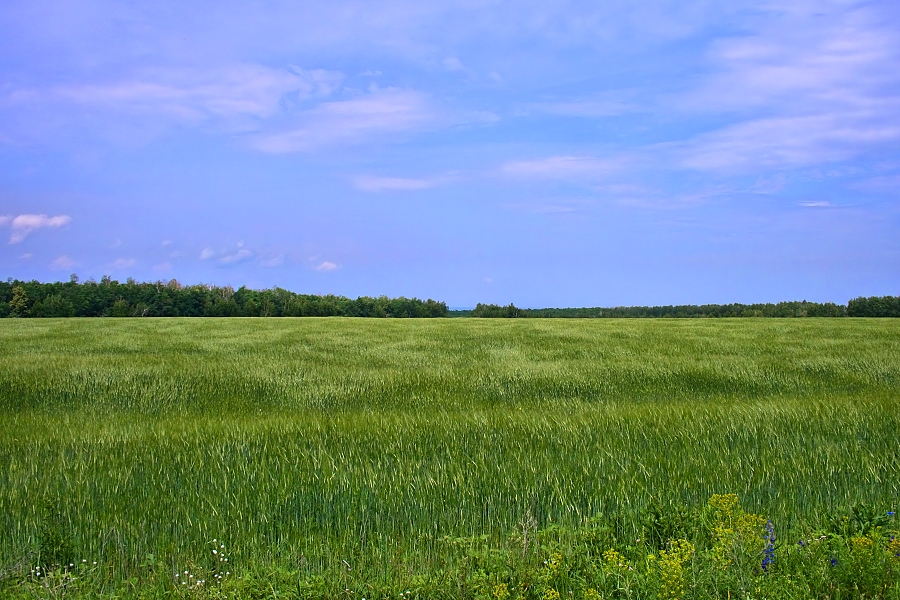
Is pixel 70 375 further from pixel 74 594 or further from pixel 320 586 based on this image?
pixel 320 586

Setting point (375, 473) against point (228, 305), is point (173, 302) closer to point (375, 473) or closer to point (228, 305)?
point (228, 305)

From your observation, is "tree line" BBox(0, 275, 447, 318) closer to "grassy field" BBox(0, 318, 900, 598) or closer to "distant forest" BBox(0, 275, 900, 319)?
"distant forest" BBox(0, 275, 900, 319)

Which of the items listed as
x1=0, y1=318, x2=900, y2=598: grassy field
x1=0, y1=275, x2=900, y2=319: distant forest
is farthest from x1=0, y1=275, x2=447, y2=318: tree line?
x1=0, y1=318, x2=900, y2=598: grassy field

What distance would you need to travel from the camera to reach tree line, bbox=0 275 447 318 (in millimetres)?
64250

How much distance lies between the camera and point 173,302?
241 feet

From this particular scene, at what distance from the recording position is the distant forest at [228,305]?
64.9 m

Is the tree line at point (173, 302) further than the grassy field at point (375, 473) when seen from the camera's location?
Yes

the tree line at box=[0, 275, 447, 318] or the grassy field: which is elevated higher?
the tree line at box=[0, 275, 447, 318]

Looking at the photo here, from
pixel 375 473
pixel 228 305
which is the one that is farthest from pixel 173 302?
pixel 375 473

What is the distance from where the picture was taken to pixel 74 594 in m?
3.48

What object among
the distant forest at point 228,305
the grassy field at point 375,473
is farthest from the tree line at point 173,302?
the grassy field at point 375,473

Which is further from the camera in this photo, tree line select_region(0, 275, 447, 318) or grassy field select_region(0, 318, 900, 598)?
tree line select_region(0, 275, 447, 318)

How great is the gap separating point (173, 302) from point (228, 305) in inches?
256

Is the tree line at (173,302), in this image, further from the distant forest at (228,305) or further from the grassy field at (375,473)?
the grassy field at (375,473)
